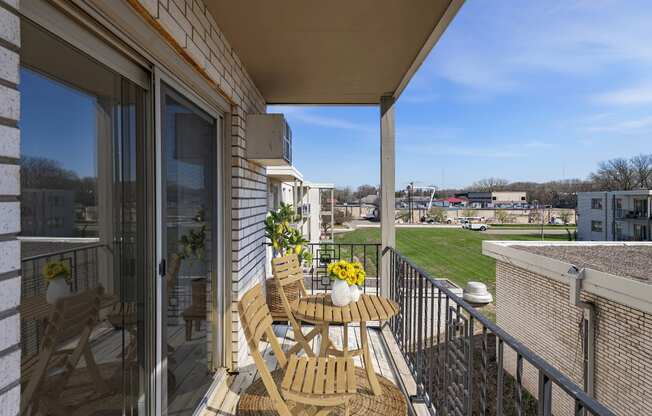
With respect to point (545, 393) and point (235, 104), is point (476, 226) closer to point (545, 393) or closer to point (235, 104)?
point (235, 104)

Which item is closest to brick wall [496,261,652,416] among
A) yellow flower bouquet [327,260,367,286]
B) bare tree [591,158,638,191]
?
yellow flower bouquet [327,260,367,286]

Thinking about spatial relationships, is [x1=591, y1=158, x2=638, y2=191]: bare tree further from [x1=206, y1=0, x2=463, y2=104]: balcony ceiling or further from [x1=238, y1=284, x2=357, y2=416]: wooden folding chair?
[x1=238, y1=284, x2=357, y2=416]: wooden folding chair

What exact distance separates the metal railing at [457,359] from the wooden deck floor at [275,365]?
0.18m

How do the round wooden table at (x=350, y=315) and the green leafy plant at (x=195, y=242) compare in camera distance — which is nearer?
the green leafy plant at (x=195, y=242)

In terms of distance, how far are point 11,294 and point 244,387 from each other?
2.09 metres

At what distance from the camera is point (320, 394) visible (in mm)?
1738

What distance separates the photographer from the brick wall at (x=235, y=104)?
5.44ft

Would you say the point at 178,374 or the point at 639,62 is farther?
the point at 639,62

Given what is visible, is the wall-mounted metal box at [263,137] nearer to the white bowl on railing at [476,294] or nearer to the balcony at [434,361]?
the balcony at [434,361]

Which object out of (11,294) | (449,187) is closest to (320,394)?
(11,294)

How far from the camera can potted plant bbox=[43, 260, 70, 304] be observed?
1.01 m

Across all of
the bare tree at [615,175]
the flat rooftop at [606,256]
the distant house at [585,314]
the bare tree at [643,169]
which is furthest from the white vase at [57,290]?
the bare tree at [643,169]

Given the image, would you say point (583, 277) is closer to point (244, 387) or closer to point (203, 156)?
point (244, 387)

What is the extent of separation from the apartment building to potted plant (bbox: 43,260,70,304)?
1434 inches
